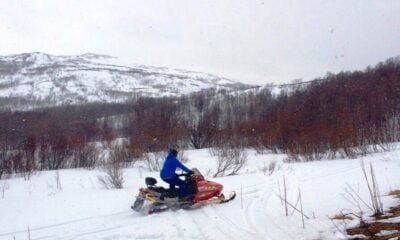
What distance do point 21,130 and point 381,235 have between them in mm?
37236

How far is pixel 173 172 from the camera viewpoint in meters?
9.89

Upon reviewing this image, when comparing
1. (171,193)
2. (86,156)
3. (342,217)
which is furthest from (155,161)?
(342,217)

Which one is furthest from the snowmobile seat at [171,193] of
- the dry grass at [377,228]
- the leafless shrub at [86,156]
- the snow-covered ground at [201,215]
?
the leafless shrub at [86,156]

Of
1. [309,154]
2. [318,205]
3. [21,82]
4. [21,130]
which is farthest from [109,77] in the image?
[318,205]

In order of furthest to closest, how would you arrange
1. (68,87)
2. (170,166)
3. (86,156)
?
(68,87) < (86,156) < (170,166)

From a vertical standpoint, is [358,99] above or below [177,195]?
above

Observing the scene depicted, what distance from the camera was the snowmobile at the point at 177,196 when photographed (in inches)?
377

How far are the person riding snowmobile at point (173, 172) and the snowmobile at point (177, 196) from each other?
0.36 ft

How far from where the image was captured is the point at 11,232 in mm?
8469

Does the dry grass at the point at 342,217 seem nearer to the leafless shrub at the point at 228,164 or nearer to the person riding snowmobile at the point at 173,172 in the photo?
the person riding snowmobile at the point at 173,172

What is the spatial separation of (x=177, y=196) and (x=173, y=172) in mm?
656

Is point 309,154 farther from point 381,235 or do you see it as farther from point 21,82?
point 21,82

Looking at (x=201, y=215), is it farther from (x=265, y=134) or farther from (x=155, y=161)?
(x=265, y=134)

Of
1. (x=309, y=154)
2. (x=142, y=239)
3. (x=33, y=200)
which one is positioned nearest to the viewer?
(x=142, y=239)
